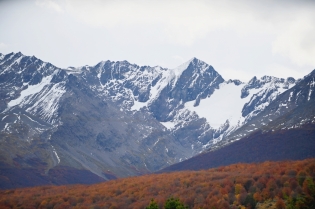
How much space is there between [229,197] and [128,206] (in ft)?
115

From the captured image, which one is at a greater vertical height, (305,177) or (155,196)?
(305,177)

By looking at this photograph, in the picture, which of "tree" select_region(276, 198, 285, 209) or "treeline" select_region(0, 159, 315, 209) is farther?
"treeline" select_region(0, 159, 315, 209)

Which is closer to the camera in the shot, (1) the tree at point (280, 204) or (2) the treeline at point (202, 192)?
(1) the tree at point (280, 204)

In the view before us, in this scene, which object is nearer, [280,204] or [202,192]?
[280,204]

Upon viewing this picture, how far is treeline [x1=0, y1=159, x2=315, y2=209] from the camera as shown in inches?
4833

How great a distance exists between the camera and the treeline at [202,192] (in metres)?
123

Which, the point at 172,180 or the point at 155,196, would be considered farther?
the point at 172,180

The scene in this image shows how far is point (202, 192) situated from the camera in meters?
147

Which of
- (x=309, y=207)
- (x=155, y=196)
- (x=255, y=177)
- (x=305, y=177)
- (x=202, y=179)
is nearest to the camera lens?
(x=309, y=207)

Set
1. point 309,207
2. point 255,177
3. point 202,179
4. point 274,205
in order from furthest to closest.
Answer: point 202,179
point 255,177
point 274,205
point 309,207

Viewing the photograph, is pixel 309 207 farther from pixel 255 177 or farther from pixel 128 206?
pixel 128 206

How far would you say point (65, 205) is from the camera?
527ft

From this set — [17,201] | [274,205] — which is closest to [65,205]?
[17,201]

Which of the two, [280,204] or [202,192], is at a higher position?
[280,204]
